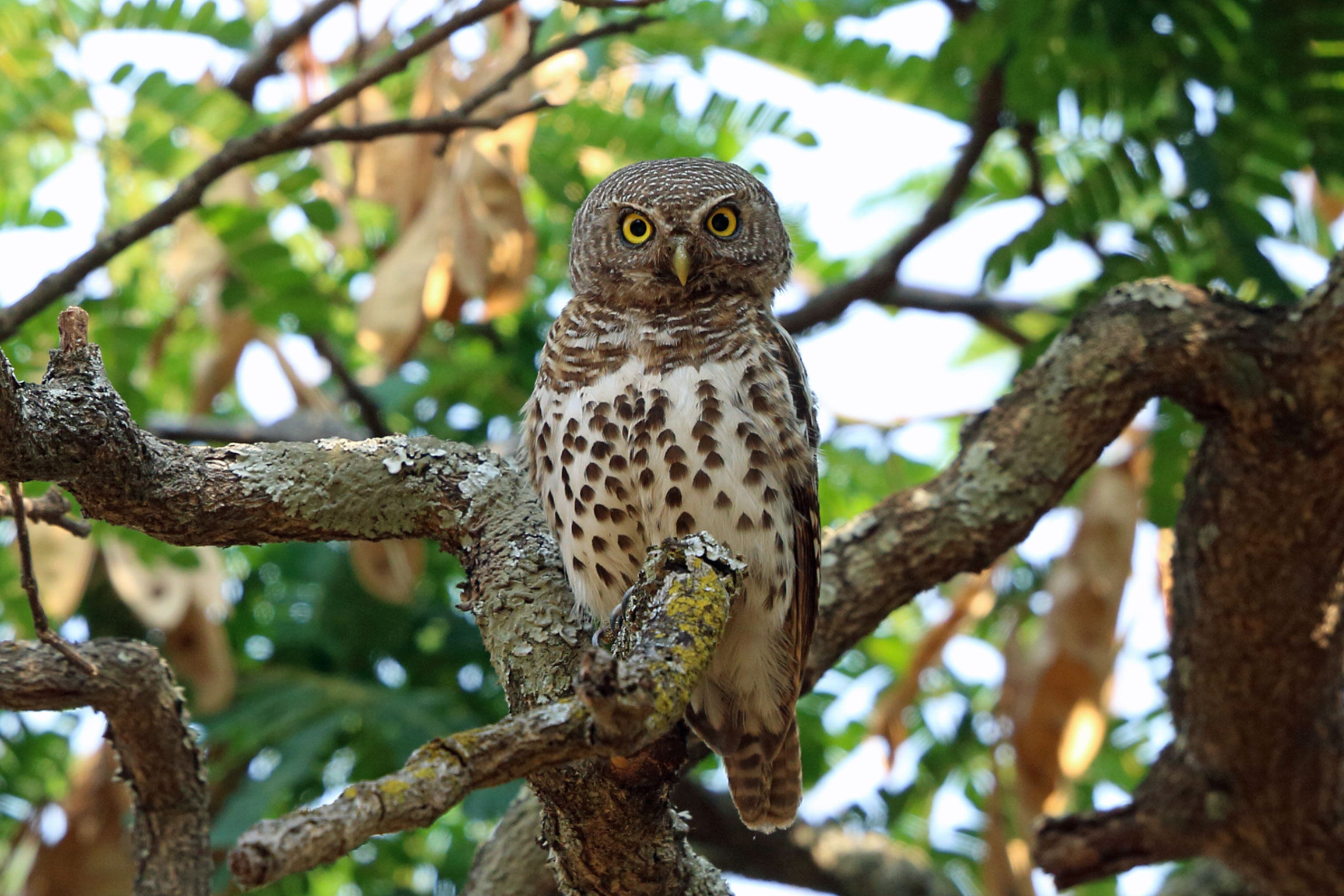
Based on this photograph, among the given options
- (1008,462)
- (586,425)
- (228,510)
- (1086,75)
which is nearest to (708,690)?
(586,425)

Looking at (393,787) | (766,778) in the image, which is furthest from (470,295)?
(393,787)

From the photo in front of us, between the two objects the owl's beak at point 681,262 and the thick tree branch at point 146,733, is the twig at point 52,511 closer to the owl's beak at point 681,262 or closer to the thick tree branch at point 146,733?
the thick tree branch at point 146,733

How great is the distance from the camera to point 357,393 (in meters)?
4.74

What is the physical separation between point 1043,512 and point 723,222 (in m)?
1.10

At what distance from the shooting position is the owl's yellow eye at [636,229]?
3.31 metres

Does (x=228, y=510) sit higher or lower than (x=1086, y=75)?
lower

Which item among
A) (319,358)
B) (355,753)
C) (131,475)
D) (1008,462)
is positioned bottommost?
(355,753)

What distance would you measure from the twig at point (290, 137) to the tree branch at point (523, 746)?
5.22 ft

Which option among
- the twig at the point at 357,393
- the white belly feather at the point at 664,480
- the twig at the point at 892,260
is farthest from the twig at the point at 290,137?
the twig at the point at 892,260

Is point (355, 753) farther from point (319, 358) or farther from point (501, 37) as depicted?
point (501, 37)

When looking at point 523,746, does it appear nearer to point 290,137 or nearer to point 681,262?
point 681,262

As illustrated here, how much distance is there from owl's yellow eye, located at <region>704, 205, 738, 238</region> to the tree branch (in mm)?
1551

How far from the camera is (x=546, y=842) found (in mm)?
2381

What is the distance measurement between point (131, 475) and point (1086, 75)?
10.2 ft
